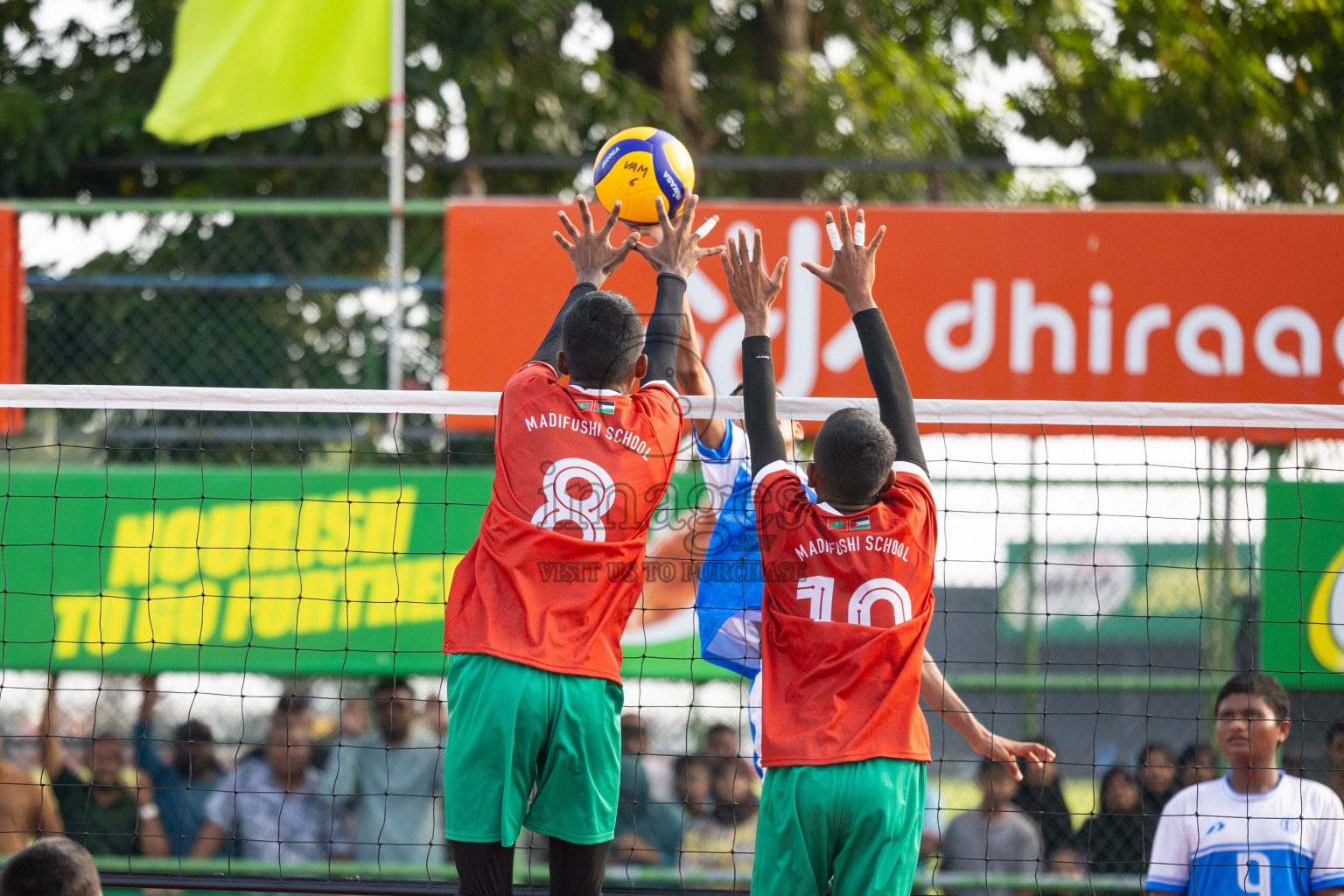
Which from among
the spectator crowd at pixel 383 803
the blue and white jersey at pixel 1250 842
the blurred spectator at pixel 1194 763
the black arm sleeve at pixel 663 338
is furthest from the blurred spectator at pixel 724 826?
the black arm sleeve at pixel 663 338

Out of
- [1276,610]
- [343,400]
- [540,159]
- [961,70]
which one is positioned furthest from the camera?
[961,70]

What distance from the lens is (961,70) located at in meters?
13.2

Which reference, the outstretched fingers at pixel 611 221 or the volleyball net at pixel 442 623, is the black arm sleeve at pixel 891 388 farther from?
the volleyball net at pixel 442 623

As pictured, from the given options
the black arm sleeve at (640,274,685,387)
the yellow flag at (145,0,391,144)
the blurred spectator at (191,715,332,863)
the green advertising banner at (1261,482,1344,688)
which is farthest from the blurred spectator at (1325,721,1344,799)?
the yellow flag at (145,0,391,144)

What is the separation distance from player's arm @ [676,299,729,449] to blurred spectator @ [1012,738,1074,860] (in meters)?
3.49

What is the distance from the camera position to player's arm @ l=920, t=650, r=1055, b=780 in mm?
4074

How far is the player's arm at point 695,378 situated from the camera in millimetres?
4398

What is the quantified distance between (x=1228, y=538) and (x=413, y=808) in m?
5.30

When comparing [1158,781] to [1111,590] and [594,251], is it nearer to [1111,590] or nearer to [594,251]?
[1111,590]

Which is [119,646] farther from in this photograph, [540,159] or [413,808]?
[540,159]

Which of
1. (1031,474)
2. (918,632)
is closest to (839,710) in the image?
(918,632)

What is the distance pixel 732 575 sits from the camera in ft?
15.3

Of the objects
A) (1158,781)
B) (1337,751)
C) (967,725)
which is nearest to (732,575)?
(967,725)

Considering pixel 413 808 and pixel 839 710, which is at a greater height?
pixel 839 710
